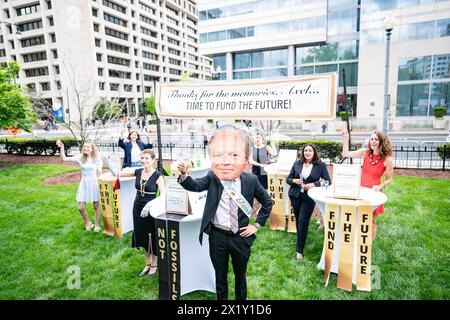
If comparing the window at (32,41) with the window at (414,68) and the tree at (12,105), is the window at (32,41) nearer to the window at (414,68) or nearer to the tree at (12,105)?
the tree at (12,105)

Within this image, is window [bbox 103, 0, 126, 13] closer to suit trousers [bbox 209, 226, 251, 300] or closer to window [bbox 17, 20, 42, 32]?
window [bbox 17, 20, 42, 32]

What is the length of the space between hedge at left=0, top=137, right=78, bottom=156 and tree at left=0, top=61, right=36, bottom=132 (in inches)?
84.4

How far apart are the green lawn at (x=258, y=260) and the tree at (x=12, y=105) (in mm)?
6705

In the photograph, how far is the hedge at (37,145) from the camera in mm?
15078

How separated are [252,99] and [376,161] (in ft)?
7.88

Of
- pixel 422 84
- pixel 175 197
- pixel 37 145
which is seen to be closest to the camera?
pixel 175 197

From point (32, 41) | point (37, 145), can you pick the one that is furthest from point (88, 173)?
point (32, 41)

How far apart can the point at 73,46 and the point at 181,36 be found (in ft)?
109

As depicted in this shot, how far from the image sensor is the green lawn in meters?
3.82

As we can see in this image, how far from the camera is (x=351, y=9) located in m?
34.1

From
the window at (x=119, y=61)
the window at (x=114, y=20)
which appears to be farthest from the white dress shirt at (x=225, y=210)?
the window at (x=114, y=20)

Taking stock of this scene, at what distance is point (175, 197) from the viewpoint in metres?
3.46

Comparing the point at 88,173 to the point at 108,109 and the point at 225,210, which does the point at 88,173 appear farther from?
the point at 108,109
